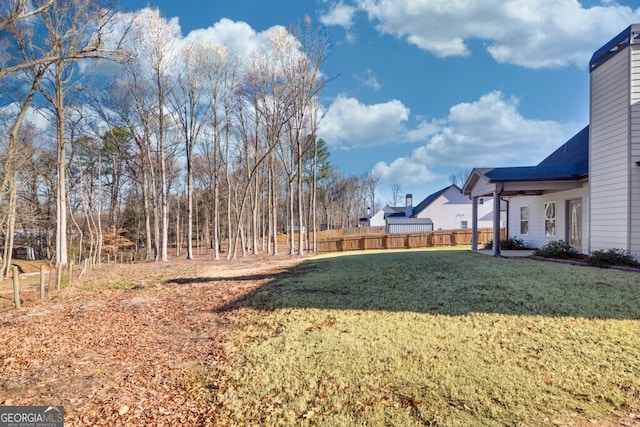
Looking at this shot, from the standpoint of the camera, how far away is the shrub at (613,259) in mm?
8016

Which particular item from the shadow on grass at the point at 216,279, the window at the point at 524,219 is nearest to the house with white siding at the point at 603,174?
the window at the point at 524,219

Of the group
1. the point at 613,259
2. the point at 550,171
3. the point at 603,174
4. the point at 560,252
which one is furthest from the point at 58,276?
the point at 603,174

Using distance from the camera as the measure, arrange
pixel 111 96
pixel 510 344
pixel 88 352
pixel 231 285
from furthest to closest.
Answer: pixel 111 96, pixel 231 285, pixel 88 352, pixel 510 344

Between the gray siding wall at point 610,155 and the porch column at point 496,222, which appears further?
the porch column at point 496,222

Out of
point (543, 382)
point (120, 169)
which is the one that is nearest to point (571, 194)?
point (543, 382)

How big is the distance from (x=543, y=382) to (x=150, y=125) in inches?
889

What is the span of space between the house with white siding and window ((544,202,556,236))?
0.04m

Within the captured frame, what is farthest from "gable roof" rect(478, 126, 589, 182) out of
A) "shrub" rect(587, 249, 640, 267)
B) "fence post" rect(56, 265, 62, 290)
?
"fence post" rect(56, 265, 62, 290)

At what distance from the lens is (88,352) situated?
446cm

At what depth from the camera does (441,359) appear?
11.6 ft

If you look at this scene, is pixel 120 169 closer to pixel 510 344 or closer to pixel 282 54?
pixel 282 54

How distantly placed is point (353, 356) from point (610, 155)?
9.34 m

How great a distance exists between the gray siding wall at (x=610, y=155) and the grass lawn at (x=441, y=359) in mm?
3102

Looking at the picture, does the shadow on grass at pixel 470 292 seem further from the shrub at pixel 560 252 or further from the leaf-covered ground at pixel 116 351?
the shrub at pixel 560 252
